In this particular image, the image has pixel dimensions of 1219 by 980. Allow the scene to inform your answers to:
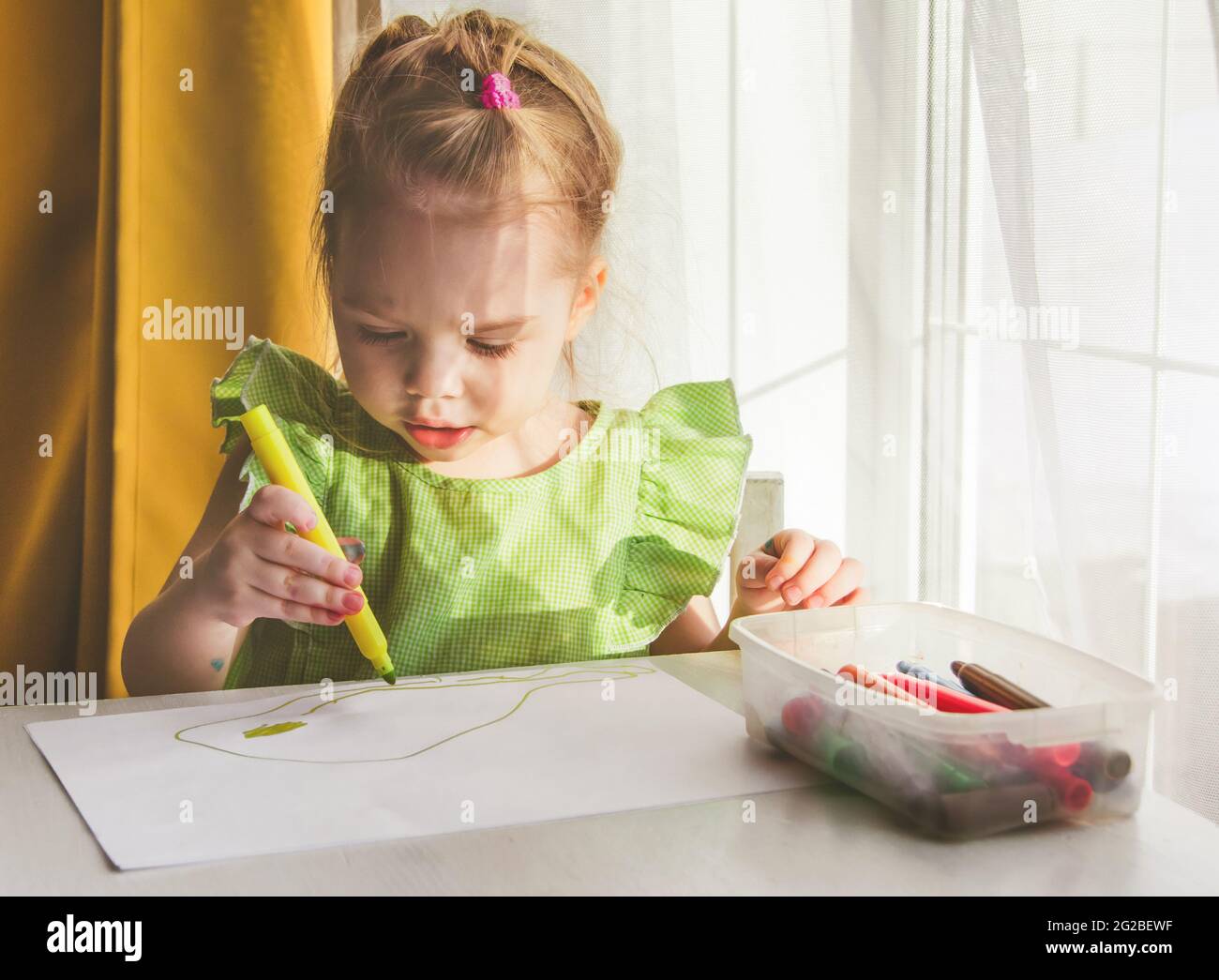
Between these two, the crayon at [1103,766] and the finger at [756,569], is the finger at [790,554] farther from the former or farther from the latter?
the crayon at [1103,766]

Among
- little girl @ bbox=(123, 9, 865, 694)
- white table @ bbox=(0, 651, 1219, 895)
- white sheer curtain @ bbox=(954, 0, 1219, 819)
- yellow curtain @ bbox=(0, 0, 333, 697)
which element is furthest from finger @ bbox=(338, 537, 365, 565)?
white sheer curtain @ bbox=(954, 0, 1219, 819)

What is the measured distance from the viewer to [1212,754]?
641 mm

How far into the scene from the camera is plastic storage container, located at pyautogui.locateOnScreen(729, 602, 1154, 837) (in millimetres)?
Result: 393

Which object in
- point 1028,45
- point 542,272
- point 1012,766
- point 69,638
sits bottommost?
point 69,638

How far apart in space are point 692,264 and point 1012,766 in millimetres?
659

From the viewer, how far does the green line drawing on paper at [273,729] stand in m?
0.53

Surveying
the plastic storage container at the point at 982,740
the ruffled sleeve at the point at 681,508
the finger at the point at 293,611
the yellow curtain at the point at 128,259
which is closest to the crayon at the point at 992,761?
the plastic storage container at the point at 982,740

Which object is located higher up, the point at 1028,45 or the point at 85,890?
the point at 1028,45

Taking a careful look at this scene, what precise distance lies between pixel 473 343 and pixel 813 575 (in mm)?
273

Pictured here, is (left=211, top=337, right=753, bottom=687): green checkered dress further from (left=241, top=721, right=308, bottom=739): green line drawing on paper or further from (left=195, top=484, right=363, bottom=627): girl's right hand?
(left=241, top=721, right=308, bottom=739): green line drawing on paper
